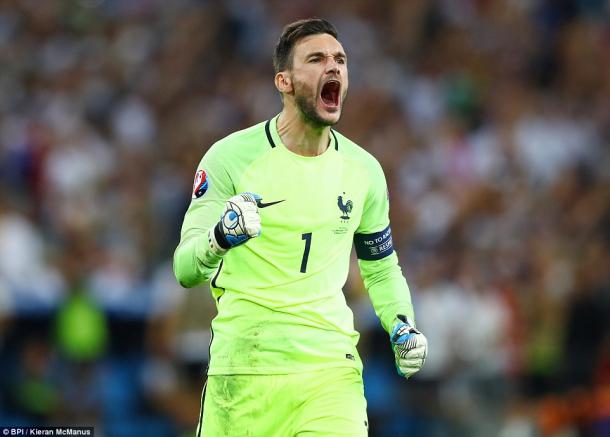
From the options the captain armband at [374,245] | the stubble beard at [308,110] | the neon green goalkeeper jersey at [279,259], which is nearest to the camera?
the neon green goalkeeper jersey at [279,259]

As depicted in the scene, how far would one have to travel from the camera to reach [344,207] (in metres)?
7.08

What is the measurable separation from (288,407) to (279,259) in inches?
31.1

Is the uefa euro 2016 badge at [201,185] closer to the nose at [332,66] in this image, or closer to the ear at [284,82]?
the ear at [284,82]

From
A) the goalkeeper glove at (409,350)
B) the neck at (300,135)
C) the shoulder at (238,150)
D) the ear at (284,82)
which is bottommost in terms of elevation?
the goalkeeper glove at (409,350)

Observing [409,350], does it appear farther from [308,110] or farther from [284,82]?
[284,82]

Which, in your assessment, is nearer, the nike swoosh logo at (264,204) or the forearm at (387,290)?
the nike swoosh logo at (264,204)

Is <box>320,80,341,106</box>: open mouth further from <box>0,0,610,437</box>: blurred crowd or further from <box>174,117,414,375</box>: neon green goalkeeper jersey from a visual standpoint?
→ <box>0,0,610,437</box>: blurred crowd

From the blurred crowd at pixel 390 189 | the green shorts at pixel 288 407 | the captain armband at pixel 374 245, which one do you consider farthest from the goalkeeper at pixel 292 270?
the blurred crowd at pixel 390 189

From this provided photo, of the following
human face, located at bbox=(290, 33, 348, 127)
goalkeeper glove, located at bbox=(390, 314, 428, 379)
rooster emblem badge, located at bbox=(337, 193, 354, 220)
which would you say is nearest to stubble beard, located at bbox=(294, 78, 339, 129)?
human face, located at bbox=(290, 33, 348, 127)

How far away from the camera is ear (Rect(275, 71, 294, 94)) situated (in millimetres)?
7188

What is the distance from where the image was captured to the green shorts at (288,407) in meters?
6.66

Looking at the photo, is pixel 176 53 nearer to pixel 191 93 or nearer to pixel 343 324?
pixel 191 93

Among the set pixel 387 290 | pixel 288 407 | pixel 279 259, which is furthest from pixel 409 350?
pixel 279 259

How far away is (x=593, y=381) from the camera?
12.7m
